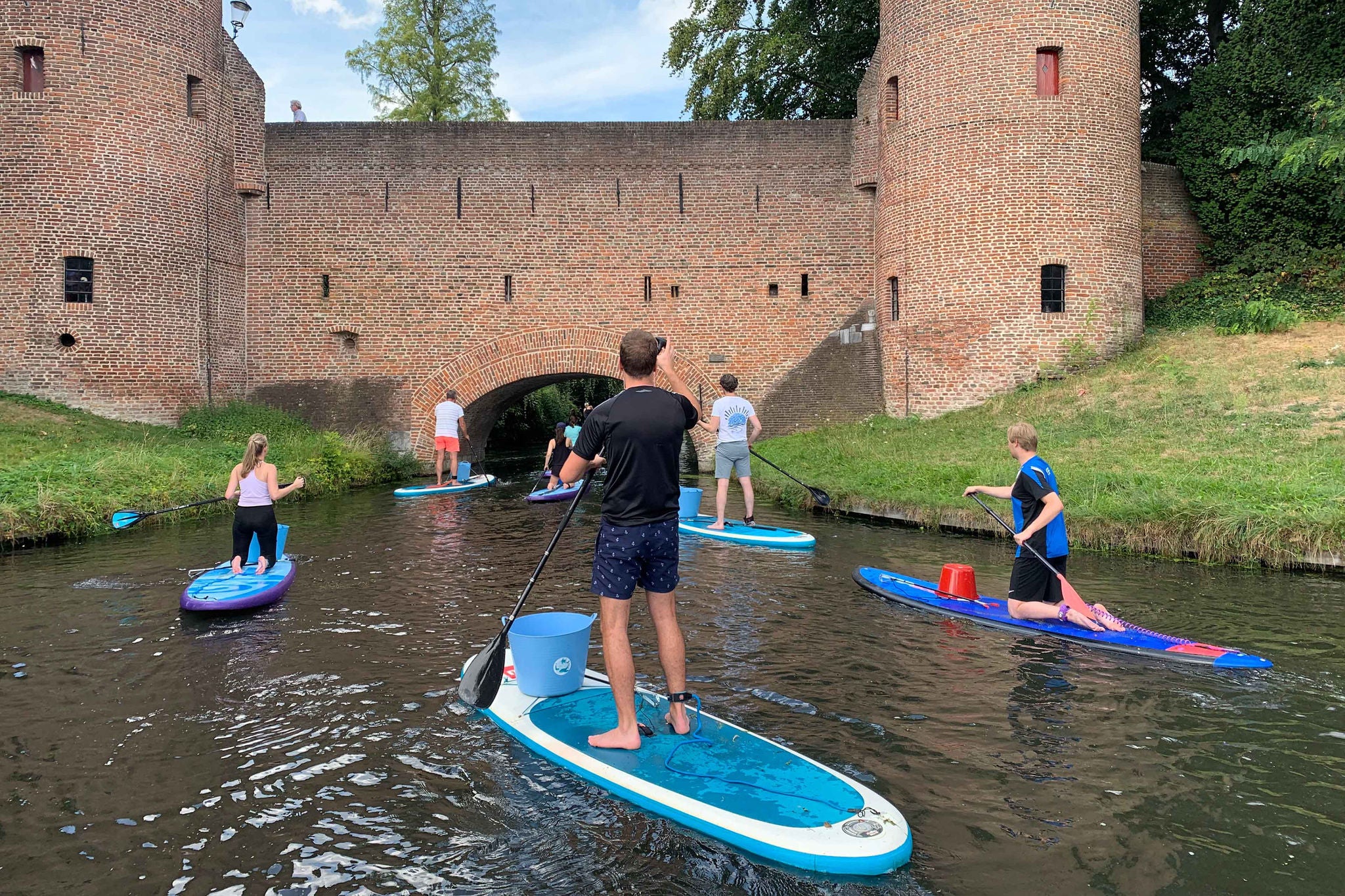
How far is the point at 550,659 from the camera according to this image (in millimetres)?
4480

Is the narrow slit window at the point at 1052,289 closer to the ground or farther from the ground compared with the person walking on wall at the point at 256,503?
farther from the ground

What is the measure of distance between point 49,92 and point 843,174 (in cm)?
1423

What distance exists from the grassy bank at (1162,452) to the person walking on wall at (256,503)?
7.01 metres

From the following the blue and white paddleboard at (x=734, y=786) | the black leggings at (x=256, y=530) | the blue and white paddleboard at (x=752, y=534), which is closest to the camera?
the blue and white paddleboard at (x=734, y=786)

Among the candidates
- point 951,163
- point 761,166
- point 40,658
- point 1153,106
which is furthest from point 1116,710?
point 1153,106

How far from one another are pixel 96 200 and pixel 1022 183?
15902 millimetres

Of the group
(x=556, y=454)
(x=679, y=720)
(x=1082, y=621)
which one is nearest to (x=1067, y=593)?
(x=1082, y=621)

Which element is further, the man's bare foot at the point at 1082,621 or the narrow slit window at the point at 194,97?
the narrow slit window at the point at 194,97

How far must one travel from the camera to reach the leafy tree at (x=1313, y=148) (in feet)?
44.7

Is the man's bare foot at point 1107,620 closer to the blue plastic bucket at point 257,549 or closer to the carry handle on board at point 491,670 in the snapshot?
the carry handle on board at point 491,670

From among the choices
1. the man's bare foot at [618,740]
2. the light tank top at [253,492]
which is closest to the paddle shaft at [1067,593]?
the man's bare foot at [618,740]

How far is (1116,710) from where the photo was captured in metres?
4.45

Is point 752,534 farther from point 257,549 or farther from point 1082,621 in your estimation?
point 257,549

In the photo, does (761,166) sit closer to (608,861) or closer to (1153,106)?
(1153,106)
